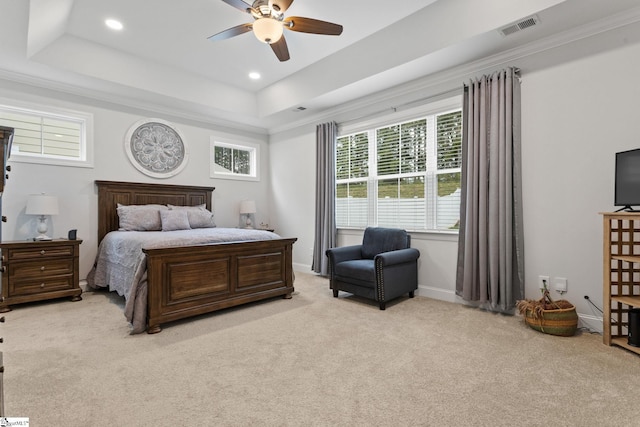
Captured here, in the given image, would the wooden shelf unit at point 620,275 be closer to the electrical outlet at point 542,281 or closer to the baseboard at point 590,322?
the baseboard at point 590,322

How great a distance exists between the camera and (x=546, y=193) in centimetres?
315

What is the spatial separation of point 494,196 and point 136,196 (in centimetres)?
478

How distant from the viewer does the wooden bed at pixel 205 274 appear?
2932mm

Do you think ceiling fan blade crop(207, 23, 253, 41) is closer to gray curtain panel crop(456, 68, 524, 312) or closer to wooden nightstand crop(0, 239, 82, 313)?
gray curtain panel crop(456, 68, 524, 312)

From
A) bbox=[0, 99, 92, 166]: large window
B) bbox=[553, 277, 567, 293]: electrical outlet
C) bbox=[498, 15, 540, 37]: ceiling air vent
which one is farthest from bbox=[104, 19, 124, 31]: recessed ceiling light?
bbox=[553, 277, 567, 293]: electrical outlet

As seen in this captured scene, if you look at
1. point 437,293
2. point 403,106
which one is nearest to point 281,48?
point 403,106

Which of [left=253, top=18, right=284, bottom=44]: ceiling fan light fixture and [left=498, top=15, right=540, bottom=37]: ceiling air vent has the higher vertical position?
[left=498, top=15, right=540, bottom=37]: ceiling air vent

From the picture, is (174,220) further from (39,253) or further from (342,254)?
(342,254)

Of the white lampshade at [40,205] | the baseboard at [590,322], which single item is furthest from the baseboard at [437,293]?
the white lampshade at [40,205]

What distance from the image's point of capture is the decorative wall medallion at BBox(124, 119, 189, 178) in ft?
15.9

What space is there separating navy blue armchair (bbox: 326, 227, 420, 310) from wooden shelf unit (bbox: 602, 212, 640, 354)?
176cm

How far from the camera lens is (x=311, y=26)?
2871 millimetres

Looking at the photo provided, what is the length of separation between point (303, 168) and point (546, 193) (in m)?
3.67

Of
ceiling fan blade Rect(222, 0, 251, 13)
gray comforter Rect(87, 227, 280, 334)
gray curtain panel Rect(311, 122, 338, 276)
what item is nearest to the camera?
ceiling fan blade Rect(222, 0, 251, 13)
